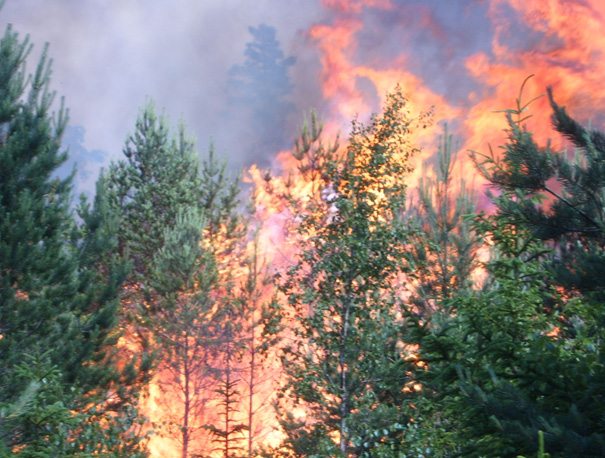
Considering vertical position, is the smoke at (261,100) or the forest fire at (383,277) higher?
the smoke at (261,100)

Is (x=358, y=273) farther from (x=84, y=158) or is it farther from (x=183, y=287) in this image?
(x=84, y=158)

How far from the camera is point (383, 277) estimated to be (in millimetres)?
7371

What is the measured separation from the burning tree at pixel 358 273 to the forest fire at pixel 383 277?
0.15 ft

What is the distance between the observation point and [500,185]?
4680 millimetres

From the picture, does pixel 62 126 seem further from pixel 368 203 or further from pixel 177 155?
pixel 177 155

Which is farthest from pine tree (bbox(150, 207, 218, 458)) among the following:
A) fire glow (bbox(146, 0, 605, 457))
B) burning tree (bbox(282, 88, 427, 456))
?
burning tree (bbox(282, 88, 427, 456))

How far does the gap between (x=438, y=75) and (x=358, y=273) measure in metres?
21.6

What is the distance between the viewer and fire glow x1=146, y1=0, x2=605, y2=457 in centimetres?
1939

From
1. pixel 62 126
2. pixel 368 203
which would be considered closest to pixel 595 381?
pixel 368 203

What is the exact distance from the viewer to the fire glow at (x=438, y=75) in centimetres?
1939

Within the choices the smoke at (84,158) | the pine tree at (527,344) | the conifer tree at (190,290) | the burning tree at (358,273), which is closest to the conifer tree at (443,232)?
the burning tree at (358,273)

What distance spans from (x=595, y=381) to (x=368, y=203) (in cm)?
498

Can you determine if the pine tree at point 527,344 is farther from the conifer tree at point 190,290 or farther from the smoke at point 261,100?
the smoke at point 261,100

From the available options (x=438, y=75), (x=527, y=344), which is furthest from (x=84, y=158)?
(x=527, y=344)
